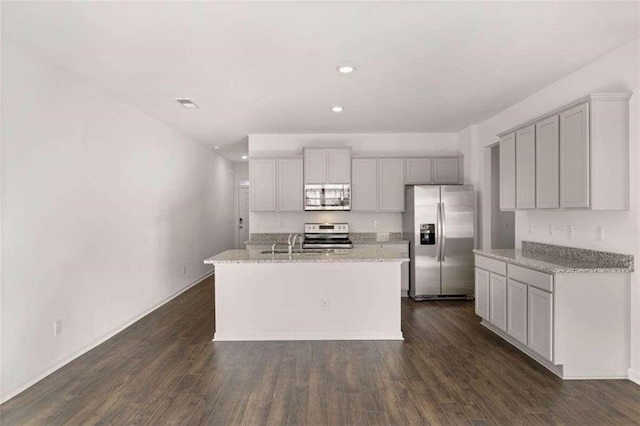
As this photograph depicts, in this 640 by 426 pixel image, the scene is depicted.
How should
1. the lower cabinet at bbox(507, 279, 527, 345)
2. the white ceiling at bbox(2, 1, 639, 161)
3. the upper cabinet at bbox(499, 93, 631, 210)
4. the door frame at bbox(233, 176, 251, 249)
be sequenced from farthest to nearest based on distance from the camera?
the door frame at bbox(233, 176, 251, 249), the lower cabinet at bbox(507, 279, 527, 345), the upper cabinet at bbox(499, 93, 631, 210), the white ceiling at bbox(2, 1, 639, 161)

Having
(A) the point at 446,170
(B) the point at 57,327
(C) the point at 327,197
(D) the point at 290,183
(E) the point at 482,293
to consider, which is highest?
(A) the point at 446,170

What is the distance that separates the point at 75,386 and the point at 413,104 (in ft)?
15.2

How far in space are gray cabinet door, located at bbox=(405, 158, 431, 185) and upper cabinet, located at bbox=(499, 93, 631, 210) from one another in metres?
2.80

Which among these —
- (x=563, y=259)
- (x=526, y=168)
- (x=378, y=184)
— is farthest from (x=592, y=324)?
(x=378, y=184)

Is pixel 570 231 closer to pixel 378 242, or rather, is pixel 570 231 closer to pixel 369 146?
pixel 378 242

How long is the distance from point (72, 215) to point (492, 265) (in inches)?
173

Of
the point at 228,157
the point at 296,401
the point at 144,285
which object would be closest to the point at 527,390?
the point at 296,401

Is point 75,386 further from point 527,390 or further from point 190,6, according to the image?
point 527,390

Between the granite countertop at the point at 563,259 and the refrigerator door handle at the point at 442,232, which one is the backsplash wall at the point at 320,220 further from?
the granite countertop at the point at 563,259

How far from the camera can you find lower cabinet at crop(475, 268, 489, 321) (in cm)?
454

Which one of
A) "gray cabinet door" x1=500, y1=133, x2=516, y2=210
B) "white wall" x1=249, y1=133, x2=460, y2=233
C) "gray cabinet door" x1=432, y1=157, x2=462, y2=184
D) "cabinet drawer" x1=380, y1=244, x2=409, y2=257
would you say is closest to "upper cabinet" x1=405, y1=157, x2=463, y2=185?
"gray cabinet door" x1=432, y1=157, x2=462, y2=184

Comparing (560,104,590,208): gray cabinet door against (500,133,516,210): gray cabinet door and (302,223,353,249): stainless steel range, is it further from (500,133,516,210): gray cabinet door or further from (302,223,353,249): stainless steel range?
(302,223,353,249): stainless steel range

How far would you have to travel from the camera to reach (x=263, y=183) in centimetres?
679

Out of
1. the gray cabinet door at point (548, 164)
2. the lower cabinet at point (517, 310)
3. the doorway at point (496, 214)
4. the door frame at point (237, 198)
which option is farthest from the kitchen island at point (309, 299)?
the door frame at point (237, 198)
